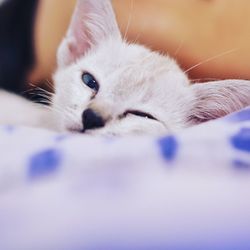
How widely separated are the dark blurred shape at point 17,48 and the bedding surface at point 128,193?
0.91 ft

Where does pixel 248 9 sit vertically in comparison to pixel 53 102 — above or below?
above

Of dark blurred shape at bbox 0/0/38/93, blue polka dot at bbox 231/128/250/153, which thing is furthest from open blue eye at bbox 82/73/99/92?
blue polka dot at bbox 231/128/250/153

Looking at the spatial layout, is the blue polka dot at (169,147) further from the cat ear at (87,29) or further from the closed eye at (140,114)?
the cat ear at (87,29)

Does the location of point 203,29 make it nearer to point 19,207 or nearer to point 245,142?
point 245,142

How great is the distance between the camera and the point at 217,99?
604mm

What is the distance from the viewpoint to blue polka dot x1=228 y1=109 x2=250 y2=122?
519 mm

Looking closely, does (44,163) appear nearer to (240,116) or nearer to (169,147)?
(169,147)

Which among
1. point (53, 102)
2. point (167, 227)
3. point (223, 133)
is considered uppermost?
point (53, 102)

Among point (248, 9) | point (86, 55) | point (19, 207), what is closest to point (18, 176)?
point (19, 207)

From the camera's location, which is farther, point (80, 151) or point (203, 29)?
point (203, 29)

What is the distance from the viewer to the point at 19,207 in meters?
0.44

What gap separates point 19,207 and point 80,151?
78mm

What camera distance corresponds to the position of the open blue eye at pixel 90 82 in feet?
2.11

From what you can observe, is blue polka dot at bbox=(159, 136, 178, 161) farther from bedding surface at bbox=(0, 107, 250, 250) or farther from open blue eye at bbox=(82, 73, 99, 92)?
open blue eye at bbox=(82, 73, 99, 92)
